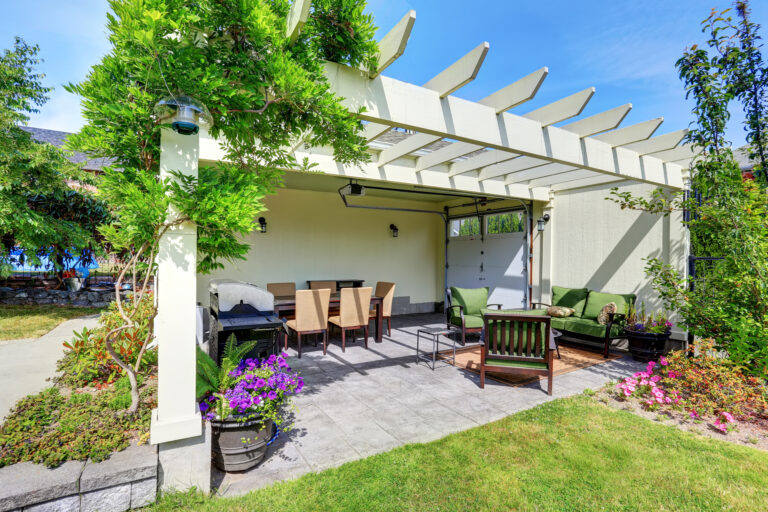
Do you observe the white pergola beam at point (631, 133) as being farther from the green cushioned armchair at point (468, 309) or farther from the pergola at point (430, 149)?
the green cushioned armchair at point (468, 309)

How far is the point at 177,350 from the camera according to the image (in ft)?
6.59

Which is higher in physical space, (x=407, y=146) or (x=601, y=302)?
(x=407, y=146)

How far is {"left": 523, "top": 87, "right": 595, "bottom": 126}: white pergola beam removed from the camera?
3.28 m

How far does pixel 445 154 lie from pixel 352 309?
285 centimetres

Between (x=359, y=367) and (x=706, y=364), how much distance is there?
397 cm

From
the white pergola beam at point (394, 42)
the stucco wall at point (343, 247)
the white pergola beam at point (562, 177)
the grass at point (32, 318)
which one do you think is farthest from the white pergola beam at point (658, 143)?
the grass at point (32, 318)

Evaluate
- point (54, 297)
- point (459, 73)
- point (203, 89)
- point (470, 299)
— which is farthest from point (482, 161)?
point (54, 297)

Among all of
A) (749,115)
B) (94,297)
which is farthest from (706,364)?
(94,297)

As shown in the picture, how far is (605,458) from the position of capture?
8.58 ft

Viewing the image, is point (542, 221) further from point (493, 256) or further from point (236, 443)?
point (236, 443)

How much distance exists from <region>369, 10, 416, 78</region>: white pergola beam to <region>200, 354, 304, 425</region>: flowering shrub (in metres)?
2.38

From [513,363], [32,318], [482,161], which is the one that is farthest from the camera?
[32,318]

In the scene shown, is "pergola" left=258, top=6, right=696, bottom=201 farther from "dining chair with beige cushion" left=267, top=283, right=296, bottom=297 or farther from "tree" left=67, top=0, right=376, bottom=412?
"dining chair with beige cushion" left=267, top=283, right=296, bottom=297

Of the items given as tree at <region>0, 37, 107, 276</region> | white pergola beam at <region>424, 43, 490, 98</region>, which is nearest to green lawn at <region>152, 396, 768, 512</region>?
white pergola beam at <region>424, 43, 490, 98</region>
